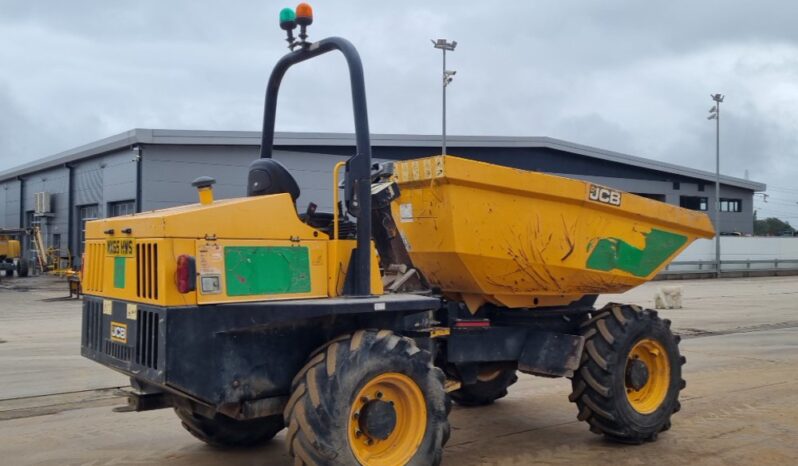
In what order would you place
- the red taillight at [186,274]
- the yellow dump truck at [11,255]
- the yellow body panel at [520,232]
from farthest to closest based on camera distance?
the yellow dump truck at [11,255], the yellow body panel at [520,232], the red taillight at [186,274]

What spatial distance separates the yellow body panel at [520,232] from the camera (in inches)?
231

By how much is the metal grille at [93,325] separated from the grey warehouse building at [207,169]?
1580 cm

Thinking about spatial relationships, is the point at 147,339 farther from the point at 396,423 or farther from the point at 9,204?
the point at 9,204

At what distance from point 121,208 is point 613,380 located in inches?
1209

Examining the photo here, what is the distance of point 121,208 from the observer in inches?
1325

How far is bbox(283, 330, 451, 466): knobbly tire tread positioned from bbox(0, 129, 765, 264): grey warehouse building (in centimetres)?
1642

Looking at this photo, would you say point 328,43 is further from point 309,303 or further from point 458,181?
point 309,303

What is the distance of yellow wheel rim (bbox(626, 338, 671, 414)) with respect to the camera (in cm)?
674

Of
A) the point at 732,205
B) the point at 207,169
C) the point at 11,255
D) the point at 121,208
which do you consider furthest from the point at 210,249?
the point at 732,205

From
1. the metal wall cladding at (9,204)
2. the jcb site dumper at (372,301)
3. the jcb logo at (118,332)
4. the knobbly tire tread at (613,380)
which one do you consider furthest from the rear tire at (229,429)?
the metal wall cladding at (9,204)

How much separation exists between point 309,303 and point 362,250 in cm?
55

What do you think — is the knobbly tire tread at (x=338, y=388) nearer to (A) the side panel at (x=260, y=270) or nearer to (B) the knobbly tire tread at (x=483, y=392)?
(A) the side panel at (x=260, y=270)

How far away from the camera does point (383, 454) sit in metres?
5.07

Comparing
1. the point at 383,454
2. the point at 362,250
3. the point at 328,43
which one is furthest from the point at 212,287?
the point at 328,43
